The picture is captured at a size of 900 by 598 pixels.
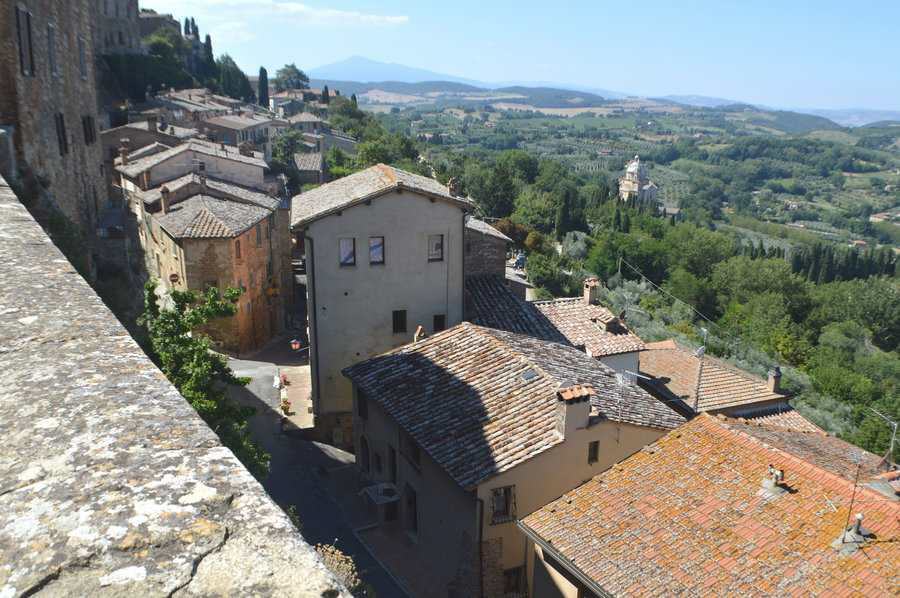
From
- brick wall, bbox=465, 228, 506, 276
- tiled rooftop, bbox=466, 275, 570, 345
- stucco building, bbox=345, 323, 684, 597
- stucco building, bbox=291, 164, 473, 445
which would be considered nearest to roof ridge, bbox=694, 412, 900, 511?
stucco building, bbox=345, 323, 684, 597

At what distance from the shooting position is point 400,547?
59.8 feet

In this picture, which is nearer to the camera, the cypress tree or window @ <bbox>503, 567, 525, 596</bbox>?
window @ <bbox>503, 567, 525, 596</bbox>

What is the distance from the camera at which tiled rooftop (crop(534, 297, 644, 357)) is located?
25734 mm

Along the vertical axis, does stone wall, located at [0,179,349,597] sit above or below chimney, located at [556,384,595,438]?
A: above

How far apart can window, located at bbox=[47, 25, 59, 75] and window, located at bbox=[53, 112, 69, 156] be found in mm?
997

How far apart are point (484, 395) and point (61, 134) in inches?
471

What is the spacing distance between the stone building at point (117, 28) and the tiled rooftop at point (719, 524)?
3163 inches

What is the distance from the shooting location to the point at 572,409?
15.9 meters

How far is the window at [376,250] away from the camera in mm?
22734

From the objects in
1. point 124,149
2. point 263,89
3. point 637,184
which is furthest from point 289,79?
point 124,149

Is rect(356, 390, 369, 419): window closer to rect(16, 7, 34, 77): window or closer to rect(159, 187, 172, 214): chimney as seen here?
rect(16, 7, 34, 77): window

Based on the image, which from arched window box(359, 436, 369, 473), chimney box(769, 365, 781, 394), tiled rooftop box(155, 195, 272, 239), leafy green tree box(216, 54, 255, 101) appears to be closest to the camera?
arched window box(359, 436, 369, 473)

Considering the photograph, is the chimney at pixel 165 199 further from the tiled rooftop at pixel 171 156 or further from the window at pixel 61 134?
the window at pixel 61 134

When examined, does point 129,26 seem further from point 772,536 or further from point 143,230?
point 772,536
